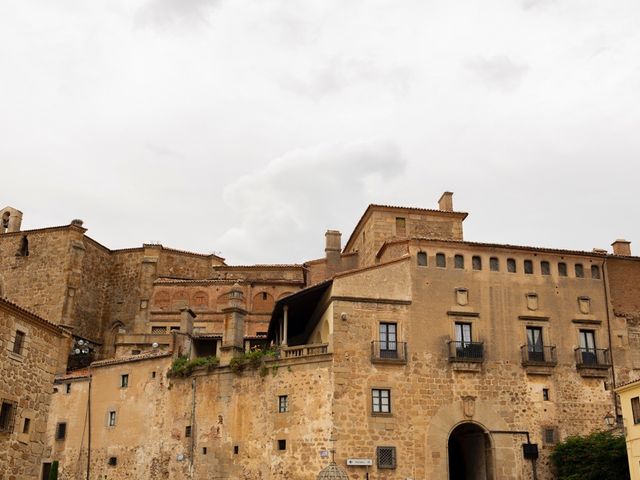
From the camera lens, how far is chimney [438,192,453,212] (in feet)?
159

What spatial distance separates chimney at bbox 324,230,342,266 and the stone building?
7897 mm

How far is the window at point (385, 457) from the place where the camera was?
3469 centimetres

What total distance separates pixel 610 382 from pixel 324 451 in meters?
14.9

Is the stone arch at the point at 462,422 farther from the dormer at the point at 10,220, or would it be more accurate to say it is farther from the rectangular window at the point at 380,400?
the dormer at the point at 10,220

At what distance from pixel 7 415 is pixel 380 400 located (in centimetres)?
1767

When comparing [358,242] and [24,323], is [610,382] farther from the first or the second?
[24,323]

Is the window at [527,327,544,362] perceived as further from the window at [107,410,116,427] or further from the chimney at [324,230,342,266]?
the window at [107,410,116,427]

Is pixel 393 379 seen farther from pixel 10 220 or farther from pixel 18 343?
pixel 10 220

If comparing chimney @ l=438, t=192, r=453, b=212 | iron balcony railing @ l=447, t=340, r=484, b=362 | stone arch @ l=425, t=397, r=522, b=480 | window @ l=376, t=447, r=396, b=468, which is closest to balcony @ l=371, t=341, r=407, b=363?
iron balcony railing @ l=447, t=340, r=484, b=362

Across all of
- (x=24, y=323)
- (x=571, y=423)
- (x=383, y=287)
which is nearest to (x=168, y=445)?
(x=383, y=287)

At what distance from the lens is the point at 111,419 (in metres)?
41.6

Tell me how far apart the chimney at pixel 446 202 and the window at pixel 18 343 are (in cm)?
3006

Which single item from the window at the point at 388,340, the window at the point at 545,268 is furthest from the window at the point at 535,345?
the window at the point at 388,340

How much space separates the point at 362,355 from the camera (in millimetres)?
36281
